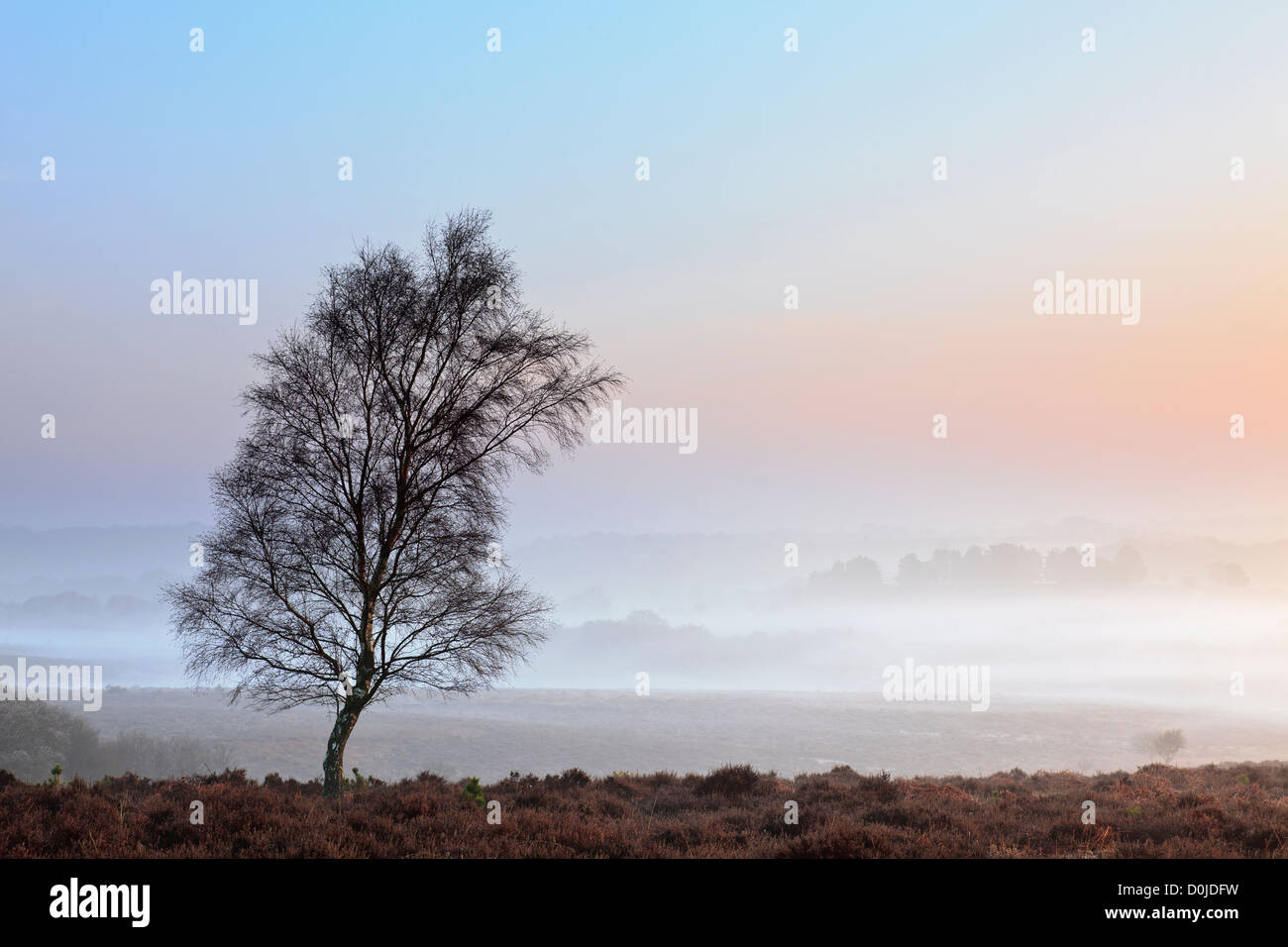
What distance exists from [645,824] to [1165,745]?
104078 millimetres

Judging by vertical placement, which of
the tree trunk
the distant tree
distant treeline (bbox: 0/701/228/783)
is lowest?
the distant tree

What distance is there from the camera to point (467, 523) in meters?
18.1

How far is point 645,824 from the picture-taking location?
12.8 meters

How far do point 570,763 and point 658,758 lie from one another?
12.0 m

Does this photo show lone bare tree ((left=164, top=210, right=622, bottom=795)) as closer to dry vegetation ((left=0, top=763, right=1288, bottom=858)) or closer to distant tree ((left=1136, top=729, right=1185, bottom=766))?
dry vegetation ((left=0, top=763, right=1288, bottom=858))

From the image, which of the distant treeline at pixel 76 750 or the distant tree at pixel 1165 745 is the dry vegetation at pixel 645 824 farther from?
the distant tree at pixel 1165 745

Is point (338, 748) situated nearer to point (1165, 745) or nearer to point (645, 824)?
point (645, 824)

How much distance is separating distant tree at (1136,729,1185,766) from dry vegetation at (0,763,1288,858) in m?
92.6

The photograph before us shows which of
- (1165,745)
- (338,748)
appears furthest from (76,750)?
(1165,745)

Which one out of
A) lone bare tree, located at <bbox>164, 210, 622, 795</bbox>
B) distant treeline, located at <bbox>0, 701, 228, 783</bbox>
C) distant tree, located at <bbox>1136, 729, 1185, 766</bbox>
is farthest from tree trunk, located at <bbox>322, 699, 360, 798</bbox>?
distant tree, located at <bbox>1136, 729, 1185, 766</bbox>

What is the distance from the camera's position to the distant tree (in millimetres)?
91625

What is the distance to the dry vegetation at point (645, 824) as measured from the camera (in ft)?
32.7
